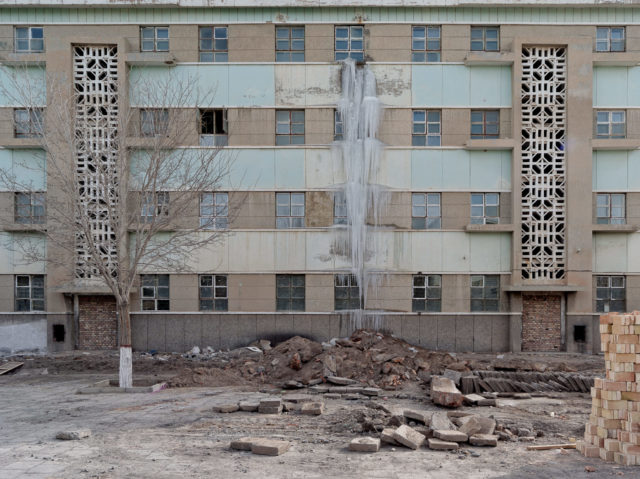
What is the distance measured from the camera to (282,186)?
20031 millimetres

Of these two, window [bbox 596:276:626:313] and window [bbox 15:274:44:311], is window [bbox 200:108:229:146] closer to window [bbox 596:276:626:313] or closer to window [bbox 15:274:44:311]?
window [bbox 15:274:44:311]

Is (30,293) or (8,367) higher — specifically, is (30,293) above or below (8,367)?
above

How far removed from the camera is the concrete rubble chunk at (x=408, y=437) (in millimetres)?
8328

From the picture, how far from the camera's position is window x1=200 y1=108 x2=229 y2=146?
66.2 feet

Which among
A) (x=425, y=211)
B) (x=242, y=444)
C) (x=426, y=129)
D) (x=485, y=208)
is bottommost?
(x=242, y=444)

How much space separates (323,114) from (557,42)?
9306 millimetres

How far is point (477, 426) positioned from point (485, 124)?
14.2 metres

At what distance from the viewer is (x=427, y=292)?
2006 cm

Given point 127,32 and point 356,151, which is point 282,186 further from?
point 127,32

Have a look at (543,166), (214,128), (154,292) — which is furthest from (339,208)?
(543,166)

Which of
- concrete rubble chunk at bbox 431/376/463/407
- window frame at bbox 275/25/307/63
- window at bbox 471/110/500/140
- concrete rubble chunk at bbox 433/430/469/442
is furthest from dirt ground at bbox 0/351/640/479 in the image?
window frame at bbox 275/25/307/63

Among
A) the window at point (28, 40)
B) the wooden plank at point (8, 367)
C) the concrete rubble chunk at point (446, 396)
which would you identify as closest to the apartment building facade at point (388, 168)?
the window at point (28, 40)

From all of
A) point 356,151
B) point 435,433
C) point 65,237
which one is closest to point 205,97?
point 356,151

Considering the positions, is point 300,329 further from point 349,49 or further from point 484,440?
point 484,440
